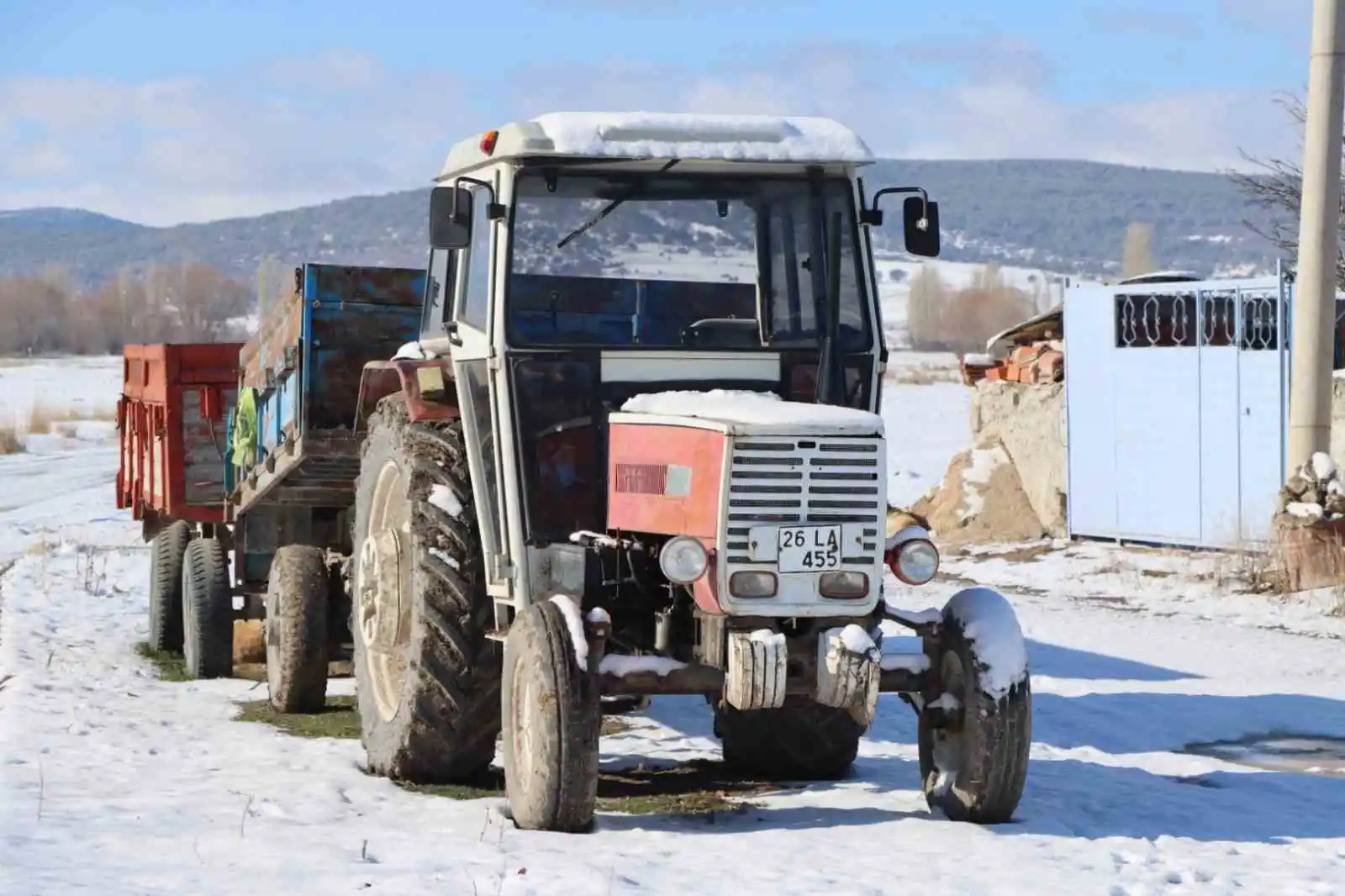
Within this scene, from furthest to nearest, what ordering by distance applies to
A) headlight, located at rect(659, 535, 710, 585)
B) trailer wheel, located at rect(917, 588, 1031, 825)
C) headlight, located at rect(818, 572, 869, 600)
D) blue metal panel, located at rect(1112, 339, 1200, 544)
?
1. blue metal panel, located at rect(1112, 339, 1200, 544)
2. trailer wheel, located at rect(917, 588, 1031, 825)
3. headlight, located at rect(818, 572, 869, 600)
4. headlight, located at rect(659, 535, 710, 585)

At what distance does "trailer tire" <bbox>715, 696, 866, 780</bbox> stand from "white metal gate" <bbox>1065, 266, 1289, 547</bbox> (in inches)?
368

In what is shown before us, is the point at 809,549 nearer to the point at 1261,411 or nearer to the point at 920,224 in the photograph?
the point at 920,224

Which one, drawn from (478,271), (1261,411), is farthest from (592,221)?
(1261,411)

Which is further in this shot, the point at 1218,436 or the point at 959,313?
the point at 959,313

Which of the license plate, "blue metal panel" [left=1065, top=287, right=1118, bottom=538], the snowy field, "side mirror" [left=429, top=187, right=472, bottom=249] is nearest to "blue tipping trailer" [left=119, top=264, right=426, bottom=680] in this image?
the snowy field

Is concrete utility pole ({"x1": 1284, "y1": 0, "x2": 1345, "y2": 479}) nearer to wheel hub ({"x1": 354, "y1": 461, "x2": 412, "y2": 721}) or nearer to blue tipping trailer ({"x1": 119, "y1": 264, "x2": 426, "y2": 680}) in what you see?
blue tipping trailer ({"x1": 119, "y1": 264, "x2": 426, "y2": 680})

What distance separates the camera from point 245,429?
1168 cm

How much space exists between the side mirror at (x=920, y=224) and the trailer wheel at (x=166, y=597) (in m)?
6.53

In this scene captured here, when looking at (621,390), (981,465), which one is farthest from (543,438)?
(981,465)

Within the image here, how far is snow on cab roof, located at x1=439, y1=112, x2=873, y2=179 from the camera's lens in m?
7.52

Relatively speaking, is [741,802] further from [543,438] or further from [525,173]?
[525,173]

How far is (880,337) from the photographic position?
789cm

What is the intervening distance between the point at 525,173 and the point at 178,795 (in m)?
2.68

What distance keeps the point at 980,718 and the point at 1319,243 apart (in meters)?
9.85
